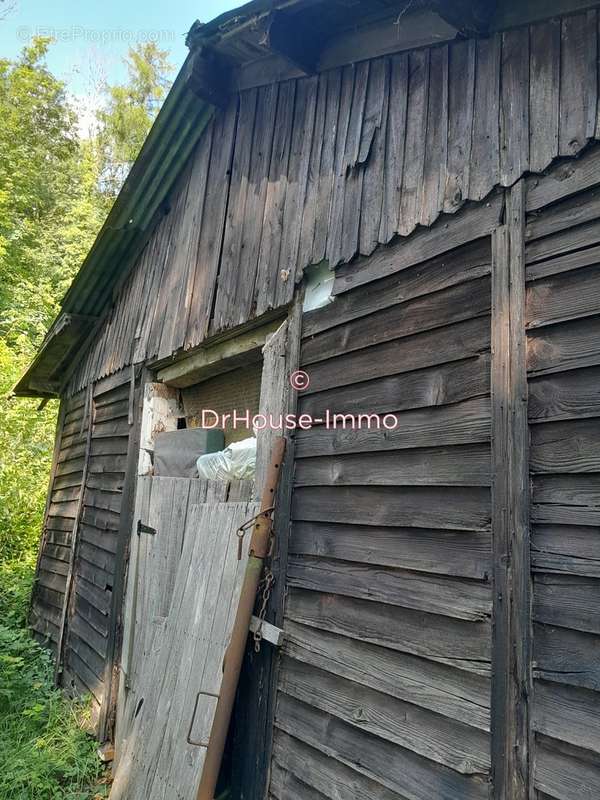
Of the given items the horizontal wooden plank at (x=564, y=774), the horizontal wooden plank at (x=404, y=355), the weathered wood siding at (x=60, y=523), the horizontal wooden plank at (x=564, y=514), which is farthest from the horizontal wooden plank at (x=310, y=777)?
the weathered wood siding at (x=60, y=523)

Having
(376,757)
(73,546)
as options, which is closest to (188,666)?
(376,757)

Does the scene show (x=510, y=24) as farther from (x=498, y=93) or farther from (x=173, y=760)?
(x=173, y=760)

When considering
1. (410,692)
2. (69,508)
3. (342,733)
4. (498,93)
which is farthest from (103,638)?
(498,93)

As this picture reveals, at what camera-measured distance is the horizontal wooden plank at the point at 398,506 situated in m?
2.18

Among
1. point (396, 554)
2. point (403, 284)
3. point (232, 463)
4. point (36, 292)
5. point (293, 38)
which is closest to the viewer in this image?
point (396, 554)

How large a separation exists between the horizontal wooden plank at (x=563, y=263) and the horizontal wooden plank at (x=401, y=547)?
95cm

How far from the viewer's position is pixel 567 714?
1769 mm

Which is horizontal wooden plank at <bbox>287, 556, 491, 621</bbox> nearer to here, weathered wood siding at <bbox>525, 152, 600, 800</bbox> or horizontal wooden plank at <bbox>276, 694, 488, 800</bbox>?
weathered wood siding at <bbox>525, 152, 600, 800</bbox>

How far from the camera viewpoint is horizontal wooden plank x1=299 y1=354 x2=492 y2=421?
2.28m

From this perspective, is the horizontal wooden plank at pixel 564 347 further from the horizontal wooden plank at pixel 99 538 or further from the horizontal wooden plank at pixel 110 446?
the horizontal wooden plank at pixel 99 538

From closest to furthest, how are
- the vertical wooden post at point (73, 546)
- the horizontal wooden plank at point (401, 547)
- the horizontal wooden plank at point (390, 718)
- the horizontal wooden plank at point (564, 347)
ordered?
the horizontal wooden plank at point (564, 347), the horizontal wooden plank at point (390, 718), the horizontal wooden plank at point (401, 547), the vertical wooden post at point (73, 546)

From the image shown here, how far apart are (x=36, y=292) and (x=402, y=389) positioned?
14.2m

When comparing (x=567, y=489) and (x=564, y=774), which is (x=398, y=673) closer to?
(x=564, y=774)

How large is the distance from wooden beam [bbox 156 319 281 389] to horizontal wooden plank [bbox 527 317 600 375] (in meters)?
1.80
